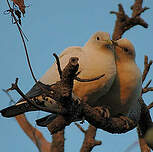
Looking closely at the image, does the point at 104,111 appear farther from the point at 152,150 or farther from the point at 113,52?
the point at 152,150

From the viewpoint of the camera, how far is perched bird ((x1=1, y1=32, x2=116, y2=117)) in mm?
3732

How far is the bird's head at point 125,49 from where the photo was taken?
4.14m

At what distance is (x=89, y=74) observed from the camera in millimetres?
3684

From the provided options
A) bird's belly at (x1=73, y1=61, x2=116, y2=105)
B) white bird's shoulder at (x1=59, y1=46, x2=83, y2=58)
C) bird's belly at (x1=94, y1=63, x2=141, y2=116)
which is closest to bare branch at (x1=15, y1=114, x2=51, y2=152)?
white bird's shoulder at (x1=59, y1=46, x2=83, y2=58)

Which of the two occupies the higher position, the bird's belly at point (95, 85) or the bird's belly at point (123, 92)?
the bird's belly at point (95, 85)

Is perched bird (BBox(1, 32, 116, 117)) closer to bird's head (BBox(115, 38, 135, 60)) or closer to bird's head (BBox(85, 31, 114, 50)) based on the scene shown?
bird's head (BBox(85, 31, 114, 50))

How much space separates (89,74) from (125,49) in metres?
0.67

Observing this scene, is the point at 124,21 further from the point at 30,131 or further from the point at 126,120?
the point at 126,120

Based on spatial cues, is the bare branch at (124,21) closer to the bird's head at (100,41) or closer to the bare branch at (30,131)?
the bare branch at (30,131)

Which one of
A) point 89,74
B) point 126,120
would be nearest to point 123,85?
point 126,120

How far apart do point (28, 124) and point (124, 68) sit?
2.20m

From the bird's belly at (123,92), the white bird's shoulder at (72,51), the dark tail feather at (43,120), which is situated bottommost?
the dark tail feather at (43,120)

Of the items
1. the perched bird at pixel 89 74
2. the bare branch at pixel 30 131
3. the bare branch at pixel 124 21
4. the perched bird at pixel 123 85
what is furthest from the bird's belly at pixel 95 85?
the bare branch at pixel 124 21

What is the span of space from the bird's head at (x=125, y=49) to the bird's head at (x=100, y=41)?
12 centimetres
